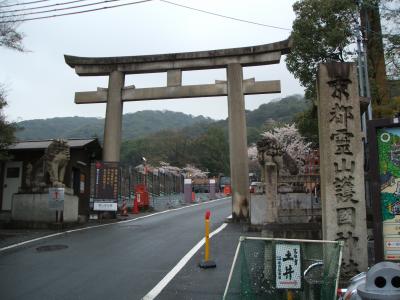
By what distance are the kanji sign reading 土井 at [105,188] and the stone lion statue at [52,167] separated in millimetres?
2286

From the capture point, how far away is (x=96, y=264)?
30.8 feet

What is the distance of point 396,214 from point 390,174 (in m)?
0.62

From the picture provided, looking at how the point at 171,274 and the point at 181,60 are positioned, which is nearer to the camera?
the point at 171,274

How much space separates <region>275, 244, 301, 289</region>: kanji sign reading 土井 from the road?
2.66 metres

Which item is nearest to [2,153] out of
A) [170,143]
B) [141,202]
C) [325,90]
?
[141,202]

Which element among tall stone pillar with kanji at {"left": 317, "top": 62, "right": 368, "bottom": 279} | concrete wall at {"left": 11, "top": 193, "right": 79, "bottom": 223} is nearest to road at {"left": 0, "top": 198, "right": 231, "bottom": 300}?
concrete wall at {"left": 11, "top": 193, "right": 79, "bottom": 223}

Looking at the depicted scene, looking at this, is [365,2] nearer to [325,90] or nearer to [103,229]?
[325,90]

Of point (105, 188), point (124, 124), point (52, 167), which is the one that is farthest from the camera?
point (124, 124)

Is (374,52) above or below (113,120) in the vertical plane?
above

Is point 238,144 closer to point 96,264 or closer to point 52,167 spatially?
point 52,167

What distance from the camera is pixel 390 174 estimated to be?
641cm

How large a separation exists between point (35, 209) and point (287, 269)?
1286 centimetres

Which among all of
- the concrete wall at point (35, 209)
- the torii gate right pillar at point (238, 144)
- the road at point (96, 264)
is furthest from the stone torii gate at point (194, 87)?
the road at point (96, 264)

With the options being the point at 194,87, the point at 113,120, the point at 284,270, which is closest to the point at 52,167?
the point at 113,120
